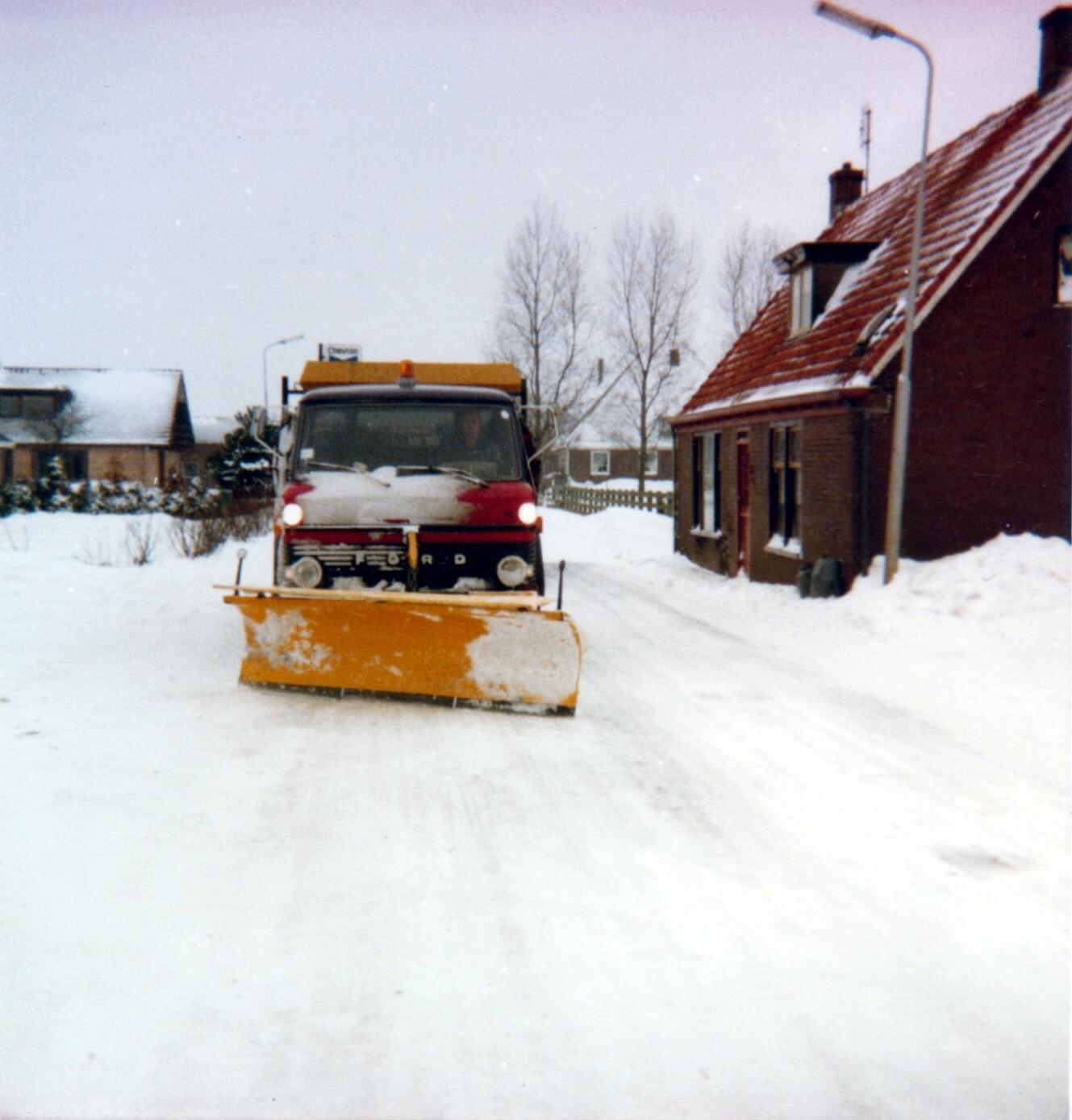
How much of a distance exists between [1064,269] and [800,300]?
4.71 meters

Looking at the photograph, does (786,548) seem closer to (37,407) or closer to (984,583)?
(984,583)

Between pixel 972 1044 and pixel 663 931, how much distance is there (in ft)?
3.38

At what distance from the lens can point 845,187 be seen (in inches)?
875

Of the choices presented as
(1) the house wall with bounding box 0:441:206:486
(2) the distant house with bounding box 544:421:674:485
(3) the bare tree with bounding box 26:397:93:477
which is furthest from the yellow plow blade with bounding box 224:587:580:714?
(2) the distant house with bounding box 544:421:674:485

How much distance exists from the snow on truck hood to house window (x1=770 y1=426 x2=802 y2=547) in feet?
26.6

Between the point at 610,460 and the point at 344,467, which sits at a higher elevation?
the point at 610,460

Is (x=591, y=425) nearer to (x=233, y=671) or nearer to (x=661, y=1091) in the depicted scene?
(x=233, y=671)

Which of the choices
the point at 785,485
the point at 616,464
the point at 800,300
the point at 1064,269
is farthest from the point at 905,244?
the point at 616,464

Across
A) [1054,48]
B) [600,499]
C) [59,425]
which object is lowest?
[600,499]

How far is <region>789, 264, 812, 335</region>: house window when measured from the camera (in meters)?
16.2

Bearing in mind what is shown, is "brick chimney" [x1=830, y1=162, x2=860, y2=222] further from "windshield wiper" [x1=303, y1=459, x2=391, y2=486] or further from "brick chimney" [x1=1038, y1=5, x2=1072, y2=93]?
"windshield wiper" [x1=303, y1=459, x2=391, y2=486]

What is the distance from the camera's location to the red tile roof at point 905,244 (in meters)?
12.2

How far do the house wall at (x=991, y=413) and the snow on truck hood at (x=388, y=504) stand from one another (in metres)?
6.84

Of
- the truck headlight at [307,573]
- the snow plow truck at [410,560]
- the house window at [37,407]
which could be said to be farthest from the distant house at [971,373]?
the house window at [37,407]
